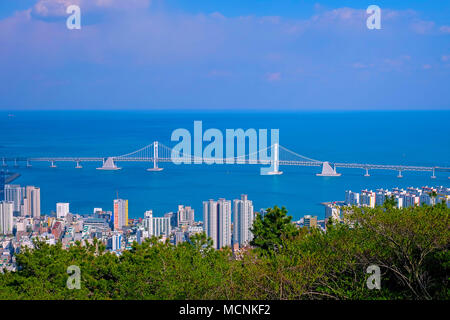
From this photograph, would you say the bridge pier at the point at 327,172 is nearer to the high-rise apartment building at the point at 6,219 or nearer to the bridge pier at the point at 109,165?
the bridge pier at the point at 109,165

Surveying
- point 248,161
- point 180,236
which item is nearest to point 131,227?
point 180,236

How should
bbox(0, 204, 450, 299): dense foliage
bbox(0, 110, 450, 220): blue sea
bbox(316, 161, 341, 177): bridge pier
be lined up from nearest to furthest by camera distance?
bbox(0, 204, 450, 299): dense foliage → bbox(0, 110, 450, 220): blue sea → bbox(316, 161, 341, 177): bridge pier

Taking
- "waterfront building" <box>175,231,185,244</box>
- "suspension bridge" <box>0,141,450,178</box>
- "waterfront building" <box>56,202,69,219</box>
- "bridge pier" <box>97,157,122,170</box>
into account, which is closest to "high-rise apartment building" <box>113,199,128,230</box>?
"waterfront building" <box>56,202,69,219</box>

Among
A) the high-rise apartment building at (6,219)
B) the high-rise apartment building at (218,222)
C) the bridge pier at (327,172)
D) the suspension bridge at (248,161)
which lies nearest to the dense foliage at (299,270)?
the high-rise apartment building at (218,222)

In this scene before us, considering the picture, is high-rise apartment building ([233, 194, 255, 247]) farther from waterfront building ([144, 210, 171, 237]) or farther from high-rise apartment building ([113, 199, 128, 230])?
high-rise apartment building ([113, 199, 128, 230])

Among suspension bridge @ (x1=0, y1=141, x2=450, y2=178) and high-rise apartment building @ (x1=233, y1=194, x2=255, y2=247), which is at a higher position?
suspension bridge @ (x1=0, y1=141, x2=450, y2=178)

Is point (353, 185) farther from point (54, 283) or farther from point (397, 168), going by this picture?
point (54, 283)

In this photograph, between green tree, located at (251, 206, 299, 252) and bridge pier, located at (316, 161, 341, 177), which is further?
bridge pier, located at (316, 161, 341, 177)
